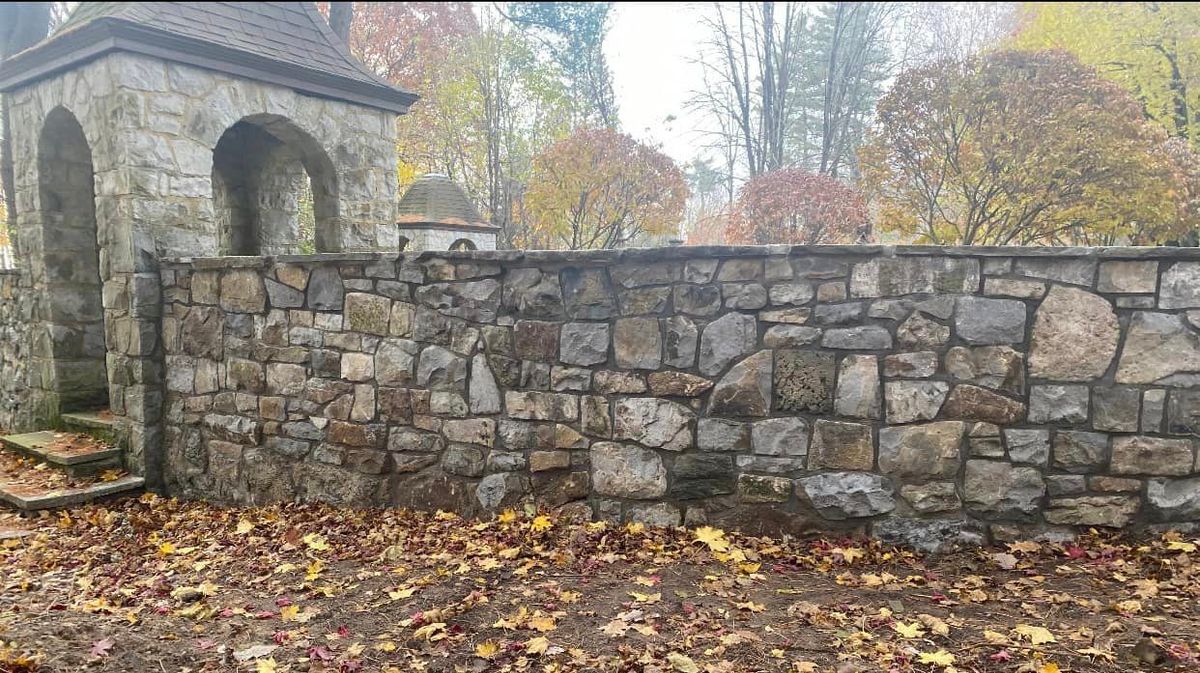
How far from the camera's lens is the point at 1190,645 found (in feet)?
7.89

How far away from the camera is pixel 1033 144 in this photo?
26.1ft

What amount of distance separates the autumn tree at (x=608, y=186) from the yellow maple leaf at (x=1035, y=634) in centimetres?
1087

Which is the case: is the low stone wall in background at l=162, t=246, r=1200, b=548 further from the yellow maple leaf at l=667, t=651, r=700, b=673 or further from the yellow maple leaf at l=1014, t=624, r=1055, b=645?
the yellow maple leaf at l=667, t=651, r=700, b=673

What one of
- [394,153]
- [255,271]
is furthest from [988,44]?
[255,271]

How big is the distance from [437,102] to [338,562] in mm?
16058

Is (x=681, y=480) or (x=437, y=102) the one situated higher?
(x=437, y=102)

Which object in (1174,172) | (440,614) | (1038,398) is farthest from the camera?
(1174,172)

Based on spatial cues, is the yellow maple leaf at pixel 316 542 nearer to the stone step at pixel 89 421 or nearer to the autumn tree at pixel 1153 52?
the stone step at pixel 89 421

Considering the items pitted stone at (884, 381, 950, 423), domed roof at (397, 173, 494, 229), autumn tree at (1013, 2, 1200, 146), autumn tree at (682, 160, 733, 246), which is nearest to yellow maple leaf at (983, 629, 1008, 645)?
pitted stone at (884, 381, 950, 423)

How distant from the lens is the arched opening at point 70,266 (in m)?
6.03

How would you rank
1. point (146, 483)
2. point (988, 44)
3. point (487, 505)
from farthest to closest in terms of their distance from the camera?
point (988, 44), point (146, 483), point (487, 505)

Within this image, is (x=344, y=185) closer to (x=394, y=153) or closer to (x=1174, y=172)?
(x=394, y=153)

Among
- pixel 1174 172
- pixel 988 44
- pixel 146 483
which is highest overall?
pixel 988 44

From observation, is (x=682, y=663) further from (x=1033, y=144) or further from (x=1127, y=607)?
(x=1033, y=144)
